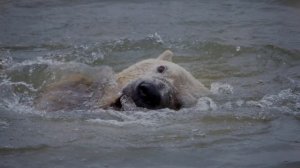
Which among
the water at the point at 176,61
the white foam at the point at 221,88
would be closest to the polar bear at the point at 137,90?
the water at the point at 176,61

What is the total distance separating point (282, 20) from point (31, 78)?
4.85m

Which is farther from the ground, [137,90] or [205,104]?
[137,90]

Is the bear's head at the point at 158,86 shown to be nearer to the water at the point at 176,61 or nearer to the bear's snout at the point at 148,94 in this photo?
the bear's snout at the point at 148,94

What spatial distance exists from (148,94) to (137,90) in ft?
0.39

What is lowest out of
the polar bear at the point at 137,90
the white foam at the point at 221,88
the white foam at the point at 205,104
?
the white foam at the point at 221,88

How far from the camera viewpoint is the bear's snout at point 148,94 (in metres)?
6.71

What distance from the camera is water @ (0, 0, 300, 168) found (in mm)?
5812

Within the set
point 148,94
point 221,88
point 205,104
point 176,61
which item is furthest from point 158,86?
point 176,61

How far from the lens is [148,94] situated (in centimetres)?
679

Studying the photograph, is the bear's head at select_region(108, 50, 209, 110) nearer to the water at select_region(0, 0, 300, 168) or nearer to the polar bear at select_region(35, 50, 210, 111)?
the polar bear at select_region(35, 50, 210, 111)

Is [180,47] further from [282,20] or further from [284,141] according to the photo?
[284,141]

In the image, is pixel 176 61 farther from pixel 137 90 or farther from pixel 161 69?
pixel 137 90

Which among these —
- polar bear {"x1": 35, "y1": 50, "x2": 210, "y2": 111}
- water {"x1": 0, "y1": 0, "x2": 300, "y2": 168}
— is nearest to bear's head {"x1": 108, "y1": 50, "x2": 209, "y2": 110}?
polar bear {"x1": 35, "y1": 50, "x2": 210, "y2": 111}

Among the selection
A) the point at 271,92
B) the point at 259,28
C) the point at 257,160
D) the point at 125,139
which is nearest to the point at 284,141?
the point at 257,160
